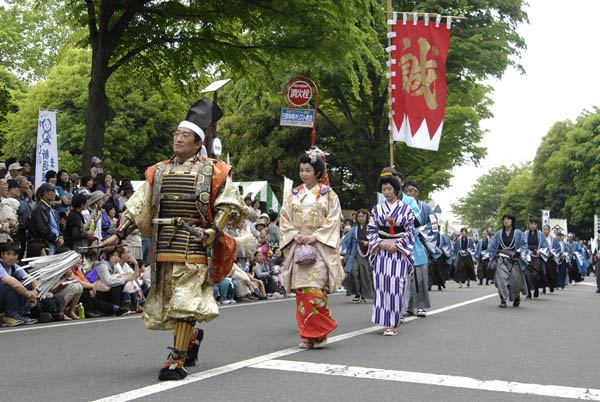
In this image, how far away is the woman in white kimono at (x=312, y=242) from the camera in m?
7.40

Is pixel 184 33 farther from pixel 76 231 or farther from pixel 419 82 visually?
pixel 76 231

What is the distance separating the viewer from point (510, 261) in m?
13.6

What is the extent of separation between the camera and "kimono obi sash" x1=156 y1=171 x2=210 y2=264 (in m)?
5.50

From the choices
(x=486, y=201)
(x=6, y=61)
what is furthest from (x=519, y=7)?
(x=486, y=201)

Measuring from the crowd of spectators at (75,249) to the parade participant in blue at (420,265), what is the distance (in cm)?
256

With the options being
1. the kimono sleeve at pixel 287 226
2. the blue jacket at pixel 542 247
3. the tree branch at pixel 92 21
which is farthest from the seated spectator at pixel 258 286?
the kimono sleeve at pixel 287 226

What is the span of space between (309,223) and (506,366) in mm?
2480

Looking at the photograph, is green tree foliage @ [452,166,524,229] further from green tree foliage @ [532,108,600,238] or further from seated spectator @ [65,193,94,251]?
seated spectator @ [65,193,94,251]

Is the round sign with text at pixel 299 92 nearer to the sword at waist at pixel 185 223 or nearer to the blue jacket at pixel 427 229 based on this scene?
the blue jacket at pixel 427 229

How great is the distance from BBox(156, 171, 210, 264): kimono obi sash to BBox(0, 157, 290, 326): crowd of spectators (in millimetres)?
2590

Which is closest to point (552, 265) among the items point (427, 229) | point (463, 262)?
point (463, 262)

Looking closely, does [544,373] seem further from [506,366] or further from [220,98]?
[220,98]

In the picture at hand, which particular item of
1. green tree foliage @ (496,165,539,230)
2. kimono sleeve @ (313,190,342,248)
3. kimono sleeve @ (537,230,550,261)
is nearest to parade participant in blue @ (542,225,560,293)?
kimono sleeve @ (537,230,550,261)

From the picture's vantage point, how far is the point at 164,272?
5.58m
